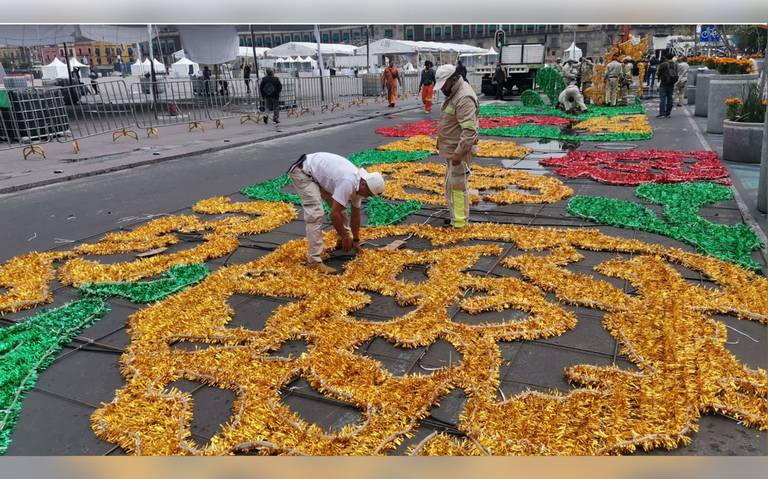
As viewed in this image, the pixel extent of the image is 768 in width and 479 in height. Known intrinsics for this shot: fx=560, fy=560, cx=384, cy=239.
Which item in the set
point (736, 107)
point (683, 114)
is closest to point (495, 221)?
point (736, 107)

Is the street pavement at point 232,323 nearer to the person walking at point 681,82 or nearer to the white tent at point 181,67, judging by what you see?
the person walking at point 681,82

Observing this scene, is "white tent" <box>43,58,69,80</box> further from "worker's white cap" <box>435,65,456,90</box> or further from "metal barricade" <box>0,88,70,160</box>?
"worker's white cap" <box>435,65,456,90</box>

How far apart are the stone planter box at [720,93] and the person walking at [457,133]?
949 cm

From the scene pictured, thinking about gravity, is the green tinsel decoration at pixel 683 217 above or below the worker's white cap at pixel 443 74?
below

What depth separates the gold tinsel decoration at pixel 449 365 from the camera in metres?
3.13

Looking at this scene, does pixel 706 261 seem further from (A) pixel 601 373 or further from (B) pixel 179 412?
(B) pixel 179 412

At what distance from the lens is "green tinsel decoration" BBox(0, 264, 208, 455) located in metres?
3.69

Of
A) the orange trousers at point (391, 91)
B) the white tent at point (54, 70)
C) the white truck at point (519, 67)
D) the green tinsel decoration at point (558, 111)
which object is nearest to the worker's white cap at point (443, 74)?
the green tinsel decoration at point (558, 111)

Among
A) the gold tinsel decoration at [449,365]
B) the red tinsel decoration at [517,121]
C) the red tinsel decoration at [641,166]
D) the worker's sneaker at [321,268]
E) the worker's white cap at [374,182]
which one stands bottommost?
the gold tinsel decoration at [449,365]

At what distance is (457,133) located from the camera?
22.1 feet

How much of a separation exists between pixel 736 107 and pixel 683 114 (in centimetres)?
891

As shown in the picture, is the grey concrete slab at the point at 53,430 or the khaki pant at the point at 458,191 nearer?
the grey concrete slab at the point at 53,430

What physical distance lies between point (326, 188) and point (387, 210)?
2393 mm

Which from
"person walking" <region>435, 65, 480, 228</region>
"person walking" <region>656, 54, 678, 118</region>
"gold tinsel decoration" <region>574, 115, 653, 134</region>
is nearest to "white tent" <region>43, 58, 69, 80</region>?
"gold tinsel decoration" <region>574, 115, 653, 134</region>
